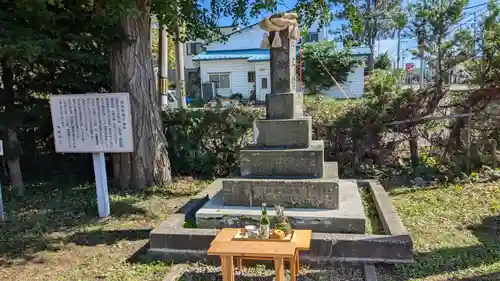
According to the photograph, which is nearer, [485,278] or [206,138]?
[485,278]

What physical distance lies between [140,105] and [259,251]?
4.38m

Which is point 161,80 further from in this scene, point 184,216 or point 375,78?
point 184,216

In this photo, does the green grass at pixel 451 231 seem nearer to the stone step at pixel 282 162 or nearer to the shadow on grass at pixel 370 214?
the shadow on grass at pixel 370 214

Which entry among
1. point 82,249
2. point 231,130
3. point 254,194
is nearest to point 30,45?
point 82,249

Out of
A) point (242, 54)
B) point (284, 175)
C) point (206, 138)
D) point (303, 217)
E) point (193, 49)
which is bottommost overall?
point (303, 217)

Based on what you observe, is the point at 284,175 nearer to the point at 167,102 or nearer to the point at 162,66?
the point at 162,66

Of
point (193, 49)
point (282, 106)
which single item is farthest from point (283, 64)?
point (193, 49)

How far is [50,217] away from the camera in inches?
Result: 232

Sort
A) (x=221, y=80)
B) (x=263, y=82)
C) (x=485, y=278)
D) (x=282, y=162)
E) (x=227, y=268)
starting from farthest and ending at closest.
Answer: (x=221, y=80), (x=263, y=82), (x=282, y=162), (x=485, y=278), (x=227, y=268)

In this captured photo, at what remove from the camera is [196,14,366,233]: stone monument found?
452 cm

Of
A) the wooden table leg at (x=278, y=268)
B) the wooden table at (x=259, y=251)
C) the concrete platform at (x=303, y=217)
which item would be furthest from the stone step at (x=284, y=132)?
the wooden table leg at (x=278, y=268)

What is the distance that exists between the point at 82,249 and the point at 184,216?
4.08 ft

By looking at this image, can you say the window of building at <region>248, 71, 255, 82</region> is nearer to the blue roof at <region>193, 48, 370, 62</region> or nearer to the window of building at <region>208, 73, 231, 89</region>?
the blue roof at <region>193, 48, 370, 62</region>

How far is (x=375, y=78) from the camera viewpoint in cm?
746
